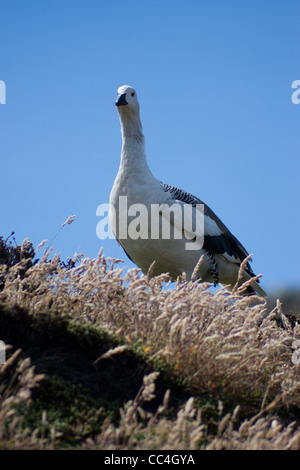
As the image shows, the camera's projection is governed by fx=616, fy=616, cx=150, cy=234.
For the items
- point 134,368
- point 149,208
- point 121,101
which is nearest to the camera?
point 134,368

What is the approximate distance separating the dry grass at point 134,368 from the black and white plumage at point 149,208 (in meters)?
2.64

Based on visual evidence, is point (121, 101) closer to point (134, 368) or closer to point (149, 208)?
point (149, 208)

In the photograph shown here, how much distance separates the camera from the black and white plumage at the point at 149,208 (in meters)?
9.27

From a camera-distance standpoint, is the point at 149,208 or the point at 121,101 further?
the point at 121,101

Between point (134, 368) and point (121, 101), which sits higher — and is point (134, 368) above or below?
below

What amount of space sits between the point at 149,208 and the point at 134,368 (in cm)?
385

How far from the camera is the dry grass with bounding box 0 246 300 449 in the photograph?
471 cm

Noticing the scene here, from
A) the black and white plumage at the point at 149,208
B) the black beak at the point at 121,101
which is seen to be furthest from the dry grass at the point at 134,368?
the black beak at the point at 121,101

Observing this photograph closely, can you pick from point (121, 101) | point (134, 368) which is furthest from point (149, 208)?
point (134, 368)

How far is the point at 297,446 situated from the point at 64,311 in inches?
112

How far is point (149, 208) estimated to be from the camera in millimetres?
9164

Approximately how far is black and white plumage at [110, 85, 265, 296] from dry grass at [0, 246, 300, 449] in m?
2.64

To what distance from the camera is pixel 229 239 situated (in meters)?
10.6
